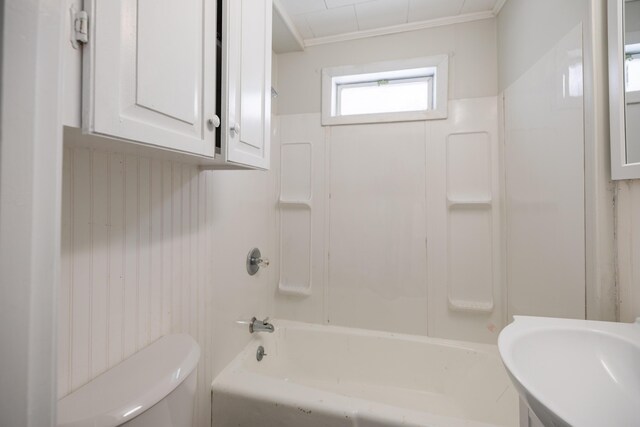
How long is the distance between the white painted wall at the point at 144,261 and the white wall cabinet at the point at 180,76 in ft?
0.38

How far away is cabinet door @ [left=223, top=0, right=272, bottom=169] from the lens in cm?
85

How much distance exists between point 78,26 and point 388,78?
1789 mm

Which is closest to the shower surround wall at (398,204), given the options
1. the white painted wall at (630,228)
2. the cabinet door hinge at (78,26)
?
the white painted wall at (630,228)

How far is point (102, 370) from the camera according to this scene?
791 millimetres

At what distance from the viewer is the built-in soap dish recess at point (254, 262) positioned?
162 cm

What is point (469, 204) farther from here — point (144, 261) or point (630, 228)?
point (144, 261)

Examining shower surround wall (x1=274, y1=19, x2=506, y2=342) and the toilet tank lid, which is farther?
shower surround wall (x1=274, y1=19, x2=506, y2=342)

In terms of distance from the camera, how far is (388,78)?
6.26 feet

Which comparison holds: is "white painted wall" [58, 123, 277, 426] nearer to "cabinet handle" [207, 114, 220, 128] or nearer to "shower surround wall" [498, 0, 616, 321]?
"cabinet handle" [207, 114, 220, 128]

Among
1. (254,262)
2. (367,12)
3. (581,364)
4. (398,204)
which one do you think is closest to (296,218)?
(254,262)

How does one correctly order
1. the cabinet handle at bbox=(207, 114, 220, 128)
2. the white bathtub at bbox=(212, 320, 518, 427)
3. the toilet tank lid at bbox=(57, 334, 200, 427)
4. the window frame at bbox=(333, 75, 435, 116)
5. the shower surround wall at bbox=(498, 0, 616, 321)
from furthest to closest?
the window frame at bbox=(333, 75, 435, 116) → the white bathtub at bbox=(212, 320, 518, 427) → the shower surround wall at bbox=(498, 0, 616, 321) → the cabinet handle at bbox=(207, 114, 220, 128) → the toilet tank lid at bbox=(57, 334, 200, 427)

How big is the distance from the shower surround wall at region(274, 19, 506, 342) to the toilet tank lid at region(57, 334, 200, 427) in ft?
3.61

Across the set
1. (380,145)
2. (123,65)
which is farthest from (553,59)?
(123,65)

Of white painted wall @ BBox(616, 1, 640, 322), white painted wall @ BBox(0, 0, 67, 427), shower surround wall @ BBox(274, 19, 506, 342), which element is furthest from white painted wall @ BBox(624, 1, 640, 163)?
white painted wall @ BBox(0, 0, 67, 427)
